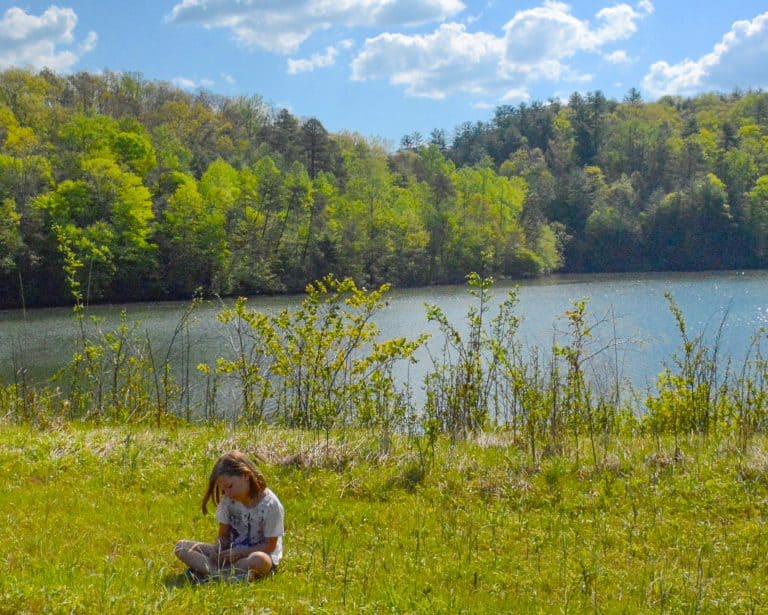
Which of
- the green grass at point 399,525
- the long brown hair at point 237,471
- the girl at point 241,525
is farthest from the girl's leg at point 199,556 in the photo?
the long brown hair at point 237,471

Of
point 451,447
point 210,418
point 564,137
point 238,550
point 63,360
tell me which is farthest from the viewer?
Result: point 564,137

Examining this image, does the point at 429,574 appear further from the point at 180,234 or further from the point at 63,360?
the point at 180,234

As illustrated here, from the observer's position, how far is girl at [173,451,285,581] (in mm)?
4805

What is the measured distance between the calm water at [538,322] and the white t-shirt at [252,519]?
325 inches

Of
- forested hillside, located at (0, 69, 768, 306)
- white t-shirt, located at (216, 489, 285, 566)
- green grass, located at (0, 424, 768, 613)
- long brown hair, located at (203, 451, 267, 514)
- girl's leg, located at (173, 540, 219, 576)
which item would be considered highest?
forested hillside, located at (0, 69, 768, 306)

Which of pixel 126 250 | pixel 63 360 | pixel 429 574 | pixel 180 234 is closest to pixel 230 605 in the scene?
pixel 429 574

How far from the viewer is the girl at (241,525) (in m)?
4.80

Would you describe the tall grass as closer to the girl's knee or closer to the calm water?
the girl's knee

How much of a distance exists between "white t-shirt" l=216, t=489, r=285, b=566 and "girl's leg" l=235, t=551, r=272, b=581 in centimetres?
17

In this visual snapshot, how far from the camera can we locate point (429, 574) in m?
4.96

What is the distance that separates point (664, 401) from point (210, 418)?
21.8ft

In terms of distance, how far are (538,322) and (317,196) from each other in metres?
38.9

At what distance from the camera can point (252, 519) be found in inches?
196

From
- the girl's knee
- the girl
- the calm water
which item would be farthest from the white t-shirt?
the calm water
